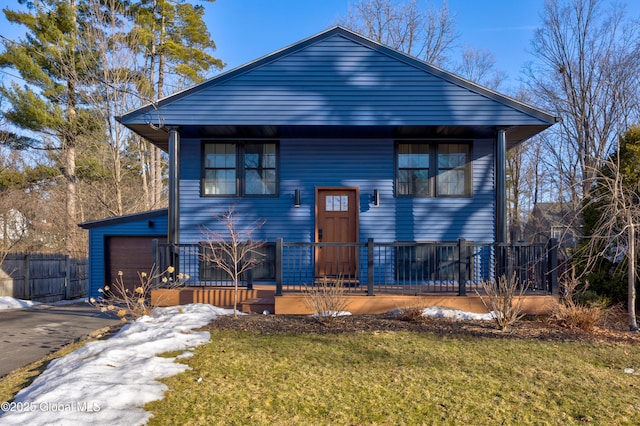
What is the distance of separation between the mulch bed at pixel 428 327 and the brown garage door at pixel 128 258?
5626mm

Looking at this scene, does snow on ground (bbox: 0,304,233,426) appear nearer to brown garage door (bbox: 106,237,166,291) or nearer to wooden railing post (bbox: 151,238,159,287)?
wooden railing post (bbox: 151,238,159,287)

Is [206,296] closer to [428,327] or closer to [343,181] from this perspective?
[343,181]

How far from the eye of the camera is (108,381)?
3.78 m

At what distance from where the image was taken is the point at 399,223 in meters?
8.91

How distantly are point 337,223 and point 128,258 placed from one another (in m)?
6.30

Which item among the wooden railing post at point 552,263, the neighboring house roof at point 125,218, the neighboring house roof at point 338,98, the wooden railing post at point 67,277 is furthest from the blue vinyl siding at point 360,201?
the wooden railing post at point 67,277

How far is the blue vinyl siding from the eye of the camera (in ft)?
28.9

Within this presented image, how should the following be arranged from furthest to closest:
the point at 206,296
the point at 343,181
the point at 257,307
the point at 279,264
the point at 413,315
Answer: the point at 343,181 < the point at 206,296 < the point at 257,307 < the point at 279,264 < the point at 413,315

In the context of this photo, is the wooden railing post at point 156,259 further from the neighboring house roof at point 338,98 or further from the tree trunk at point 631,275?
the tree trunk at point 631,275

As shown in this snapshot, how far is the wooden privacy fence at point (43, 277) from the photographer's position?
1219cm

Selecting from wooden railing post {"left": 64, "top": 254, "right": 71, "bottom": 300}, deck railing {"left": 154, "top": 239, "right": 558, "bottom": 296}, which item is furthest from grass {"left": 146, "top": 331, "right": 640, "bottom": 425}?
wooden railing post {"left": 64, "top": 254, "right": 71, "bottom": 300}

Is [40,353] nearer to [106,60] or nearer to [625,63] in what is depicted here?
[106,60]

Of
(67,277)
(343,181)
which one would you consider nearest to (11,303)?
(67,277)

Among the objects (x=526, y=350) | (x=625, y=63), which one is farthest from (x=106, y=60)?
(x=625, y=63)
